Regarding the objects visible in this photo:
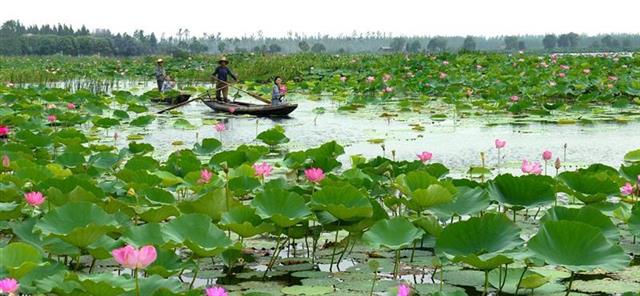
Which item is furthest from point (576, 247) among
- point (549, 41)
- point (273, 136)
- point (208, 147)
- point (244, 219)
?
point (549, 41)

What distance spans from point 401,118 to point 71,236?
26.9ft

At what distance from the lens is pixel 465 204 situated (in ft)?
11.2

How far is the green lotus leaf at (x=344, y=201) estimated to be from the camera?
308 centimetres

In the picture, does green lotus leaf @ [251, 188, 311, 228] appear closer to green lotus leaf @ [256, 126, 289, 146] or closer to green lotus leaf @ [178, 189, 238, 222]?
green lotus leaf @ [178, 189, 238, 222]

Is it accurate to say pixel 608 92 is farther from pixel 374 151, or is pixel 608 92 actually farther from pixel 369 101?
pixel 374 151

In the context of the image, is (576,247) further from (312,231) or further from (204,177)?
(204,177)

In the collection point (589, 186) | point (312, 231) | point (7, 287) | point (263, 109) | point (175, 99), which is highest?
point (7, 287)

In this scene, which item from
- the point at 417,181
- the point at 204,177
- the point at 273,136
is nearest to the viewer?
the point at 417,181

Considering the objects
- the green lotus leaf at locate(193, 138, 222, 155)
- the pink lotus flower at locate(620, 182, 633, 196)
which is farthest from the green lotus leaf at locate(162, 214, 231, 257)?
the green lotus leaf at locate(193, 138, 222, 155)

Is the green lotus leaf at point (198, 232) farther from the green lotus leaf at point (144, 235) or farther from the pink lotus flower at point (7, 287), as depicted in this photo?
the pink lotus flower at point (7, 287)

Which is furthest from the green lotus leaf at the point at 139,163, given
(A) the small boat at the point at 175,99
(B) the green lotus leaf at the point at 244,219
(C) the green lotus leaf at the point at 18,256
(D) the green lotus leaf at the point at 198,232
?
(A) the small boat at the point at 175,99

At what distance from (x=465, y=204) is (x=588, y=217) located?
0.58m

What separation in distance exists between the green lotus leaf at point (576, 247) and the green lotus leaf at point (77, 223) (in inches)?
58.4

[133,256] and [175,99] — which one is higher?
[133,256]
